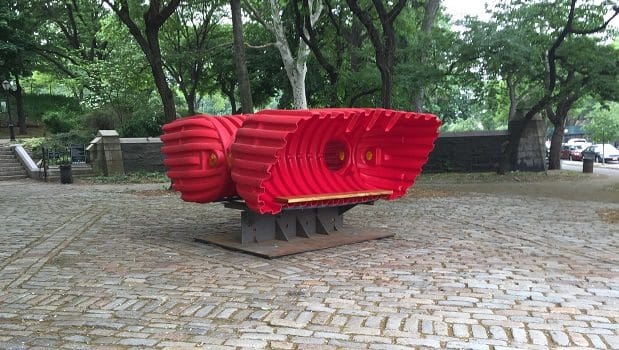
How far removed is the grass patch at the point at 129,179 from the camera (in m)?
20.9

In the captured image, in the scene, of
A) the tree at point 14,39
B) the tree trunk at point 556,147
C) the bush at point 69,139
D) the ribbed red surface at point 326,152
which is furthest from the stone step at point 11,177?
the tree trunk at point 556,147

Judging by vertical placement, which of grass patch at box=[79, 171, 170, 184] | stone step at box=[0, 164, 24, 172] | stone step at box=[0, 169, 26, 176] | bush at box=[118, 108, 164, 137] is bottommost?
grass patch at box=[79, 171, 170, 184]

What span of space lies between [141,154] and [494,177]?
13.8m

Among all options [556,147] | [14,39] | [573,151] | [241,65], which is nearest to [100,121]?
[14,39]

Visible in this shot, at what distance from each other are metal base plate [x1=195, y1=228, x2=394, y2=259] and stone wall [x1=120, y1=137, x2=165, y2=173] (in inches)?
627

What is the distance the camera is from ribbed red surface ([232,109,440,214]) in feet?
22.3

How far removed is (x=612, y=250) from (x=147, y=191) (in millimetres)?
12199

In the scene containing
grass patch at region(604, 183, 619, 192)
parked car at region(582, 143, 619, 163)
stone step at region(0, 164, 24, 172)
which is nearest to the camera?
grass patch at region(604, 183, 619, 192)

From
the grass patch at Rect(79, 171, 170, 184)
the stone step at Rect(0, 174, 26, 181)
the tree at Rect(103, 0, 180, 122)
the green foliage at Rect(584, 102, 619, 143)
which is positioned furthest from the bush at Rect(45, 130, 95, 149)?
the green foliage at Rect(584, 102, 619, 143)

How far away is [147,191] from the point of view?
16.3 metres

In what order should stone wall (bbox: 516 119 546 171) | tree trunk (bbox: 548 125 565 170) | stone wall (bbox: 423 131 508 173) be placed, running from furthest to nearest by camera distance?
tree trunk (bbox: 548 125 565 170), stone wall (bbox: 423 131 508 173), stone wall (bbox: 516 119 546 171)

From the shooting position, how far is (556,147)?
2622 cm

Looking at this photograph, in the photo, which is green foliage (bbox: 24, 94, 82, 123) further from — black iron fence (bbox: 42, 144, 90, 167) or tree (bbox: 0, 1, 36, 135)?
black iron fence (bbox: 42, 144, 90, 167)

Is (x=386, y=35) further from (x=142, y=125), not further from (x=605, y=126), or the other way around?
(x=605, y=126)
